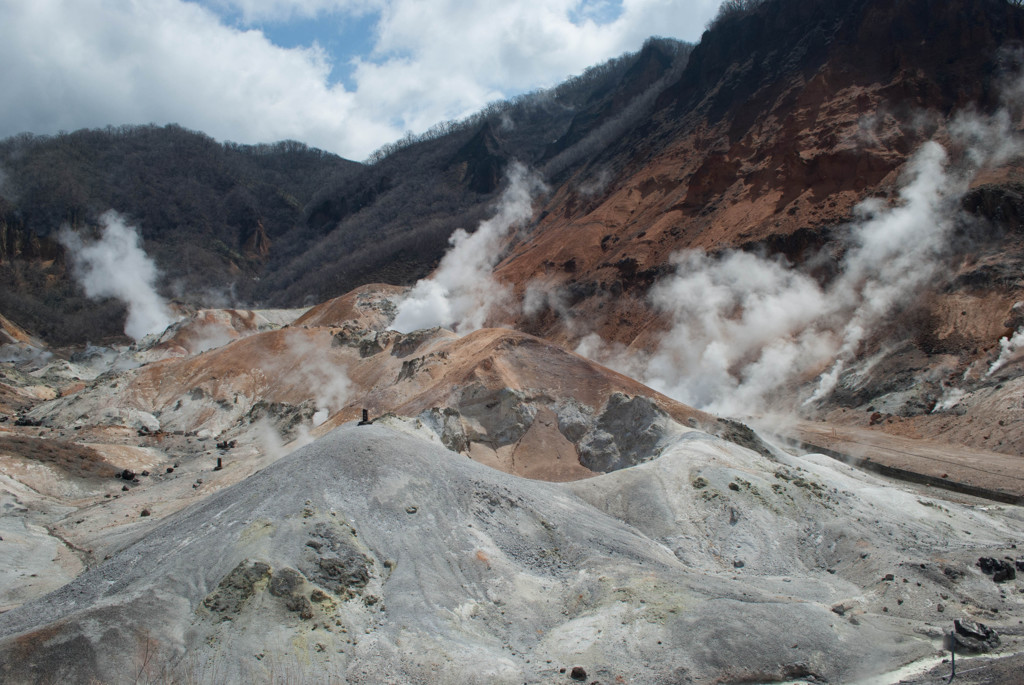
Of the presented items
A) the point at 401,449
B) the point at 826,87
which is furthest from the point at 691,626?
the point at 826,87

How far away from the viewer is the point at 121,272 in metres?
88.4

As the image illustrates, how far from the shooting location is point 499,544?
1284 cm

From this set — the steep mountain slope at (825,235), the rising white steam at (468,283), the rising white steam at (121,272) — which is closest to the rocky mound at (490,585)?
the steep mountain slope at (825,235)

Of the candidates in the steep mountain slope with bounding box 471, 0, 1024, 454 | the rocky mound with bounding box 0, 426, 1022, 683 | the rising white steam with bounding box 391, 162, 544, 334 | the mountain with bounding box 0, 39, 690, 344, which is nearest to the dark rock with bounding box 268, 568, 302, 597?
the rocky mound with bounding box 0, 426, 1022, 683

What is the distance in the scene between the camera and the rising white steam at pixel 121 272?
265 ft

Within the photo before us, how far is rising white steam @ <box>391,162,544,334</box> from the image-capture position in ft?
190

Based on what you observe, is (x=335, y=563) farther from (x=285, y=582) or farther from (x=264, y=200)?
(x=264, y=200)

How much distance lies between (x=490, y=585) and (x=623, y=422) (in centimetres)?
1238

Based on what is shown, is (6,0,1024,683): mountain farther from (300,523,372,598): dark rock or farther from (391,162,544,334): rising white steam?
(391,162,544,334): rising white steam

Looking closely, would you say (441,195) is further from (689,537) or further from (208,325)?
(689,537)

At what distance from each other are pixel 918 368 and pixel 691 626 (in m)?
25.6

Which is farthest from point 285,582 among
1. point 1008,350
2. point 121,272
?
point 121,272

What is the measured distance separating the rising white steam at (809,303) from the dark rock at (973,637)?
80.4 feet

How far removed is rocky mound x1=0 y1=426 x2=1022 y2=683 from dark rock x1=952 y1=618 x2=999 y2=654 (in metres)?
0.30
